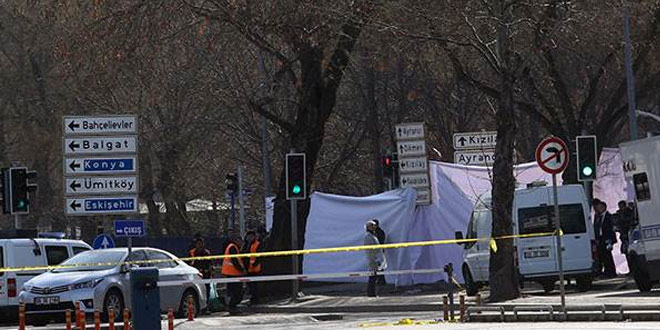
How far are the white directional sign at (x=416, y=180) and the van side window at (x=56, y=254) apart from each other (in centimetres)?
810

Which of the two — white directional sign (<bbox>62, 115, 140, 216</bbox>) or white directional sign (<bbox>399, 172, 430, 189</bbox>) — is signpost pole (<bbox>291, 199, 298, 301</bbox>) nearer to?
white directional sign (<bbox>399, 172, 430, 189</bbox>)

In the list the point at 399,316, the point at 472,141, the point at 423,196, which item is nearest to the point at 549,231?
the point at 399,316

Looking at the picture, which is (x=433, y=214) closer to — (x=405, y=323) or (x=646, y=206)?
(x=646, y=206)

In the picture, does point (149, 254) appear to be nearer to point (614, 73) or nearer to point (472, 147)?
point (472, 147)

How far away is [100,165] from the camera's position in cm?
2772

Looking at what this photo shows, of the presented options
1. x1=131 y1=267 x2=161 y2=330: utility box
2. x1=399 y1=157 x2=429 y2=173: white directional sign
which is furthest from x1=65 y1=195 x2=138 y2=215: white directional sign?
x1=131 y1=267 x2=161 y2=330: utility box

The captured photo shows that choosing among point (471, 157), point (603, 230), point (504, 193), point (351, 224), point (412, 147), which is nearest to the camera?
point (504, 193)

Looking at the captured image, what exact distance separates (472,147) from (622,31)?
14.7 feet

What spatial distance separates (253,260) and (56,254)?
4.09 m

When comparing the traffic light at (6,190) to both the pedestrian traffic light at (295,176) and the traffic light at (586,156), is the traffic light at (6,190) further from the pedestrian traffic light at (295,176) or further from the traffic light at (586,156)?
the traffic light at (586,156)

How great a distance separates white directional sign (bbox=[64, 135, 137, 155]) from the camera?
2761 cm

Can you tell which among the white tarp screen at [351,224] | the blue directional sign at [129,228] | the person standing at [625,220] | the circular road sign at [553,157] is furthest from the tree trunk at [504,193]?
the white tarp screen at [351,224]

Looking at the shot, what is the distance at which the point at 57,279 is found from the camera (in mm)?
27266

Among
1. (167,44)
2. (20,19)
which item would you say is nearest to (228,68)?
(20,19)
